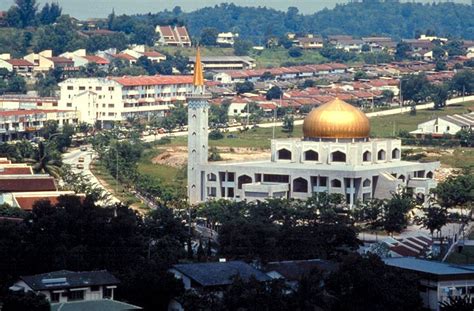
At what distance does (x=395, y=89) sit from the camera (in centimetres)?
11550

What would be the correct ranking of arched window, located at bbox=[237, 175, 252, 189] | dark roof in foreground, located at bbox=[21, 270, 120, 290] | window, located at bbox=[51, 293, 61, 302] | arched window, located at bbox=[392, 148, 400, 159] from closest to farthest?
window, located at bbox=[51, 293, 61, 302] → dark roof in foreground, located at bbox=[21, 270, 120, 290] → arched window, located at bbox=[237, 175, 252, 189] → arched window, located at bbox=[392, 148, 400, 159]

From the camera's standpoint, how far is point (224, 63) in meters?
135

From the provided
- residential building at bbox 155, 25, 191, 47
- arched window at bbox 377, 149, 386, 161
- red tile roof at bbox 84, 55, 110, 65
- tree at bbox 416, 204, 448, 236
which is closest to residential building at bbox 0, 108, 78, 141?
arched window at bbox 377, 149, 386, 161

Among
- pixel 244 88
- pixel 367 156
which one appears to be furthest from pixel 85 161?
pixel 244 88

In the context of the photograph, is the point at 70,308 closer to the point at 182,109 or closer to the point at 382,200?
the point at 382,200

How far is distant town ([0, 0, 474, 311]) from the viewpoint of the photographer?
133ft

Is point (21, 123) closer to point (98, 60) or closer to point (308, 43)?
point (98, 60)

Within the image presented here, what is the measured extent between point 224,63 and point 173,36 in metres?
11.4

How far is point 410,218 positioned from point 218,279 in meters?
21.6

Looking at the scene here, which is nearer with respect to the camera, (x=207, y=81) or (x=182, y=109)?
(x=182, y=109)

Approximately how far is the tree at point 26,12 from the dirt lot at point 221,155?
62.3 m

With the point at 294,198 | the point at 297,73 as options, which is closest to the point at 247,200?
the point at 294,198

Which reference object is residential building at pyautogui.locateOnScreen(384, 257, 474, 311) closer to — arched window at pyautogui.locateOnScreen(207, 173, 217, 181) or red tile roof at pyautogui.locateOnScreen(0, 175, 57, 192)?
red tile roof at pyautogui.locateOnScreen(0, 175, 57, 192)

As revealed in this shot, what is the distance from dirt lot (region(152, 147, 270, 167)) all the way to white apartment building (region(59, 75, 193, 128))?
18722 millimetres
